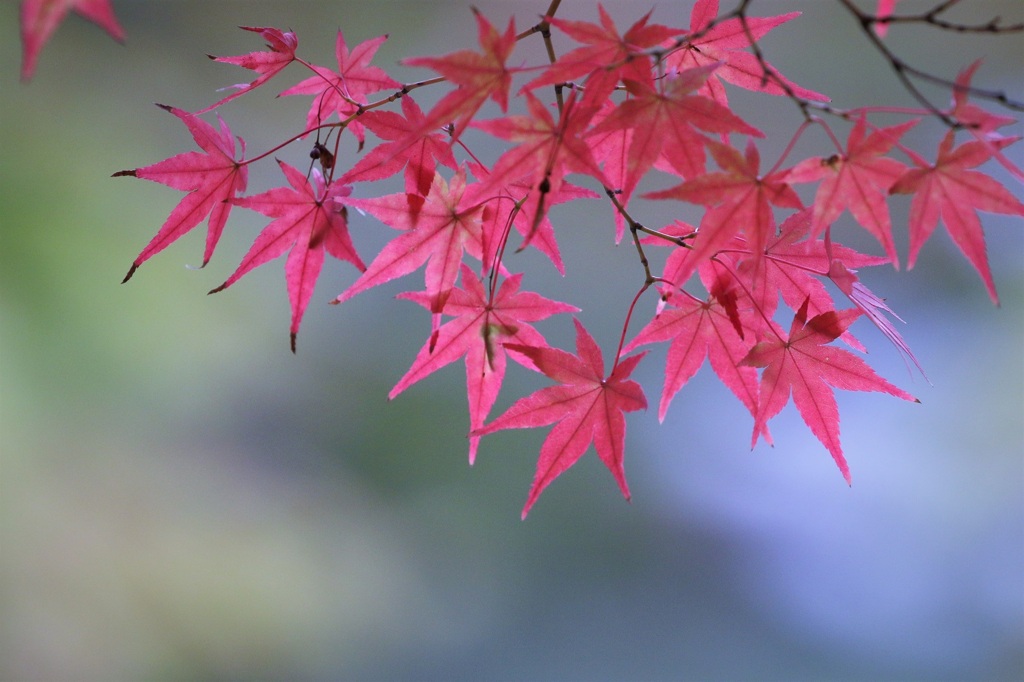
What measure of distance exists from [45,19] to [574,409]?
1.55 ft

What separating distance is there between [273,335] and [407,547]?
0.78 metres

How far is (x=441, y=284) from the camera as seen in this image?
0.62m

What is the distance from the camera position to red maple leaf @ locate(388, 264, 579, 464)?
2.20ft

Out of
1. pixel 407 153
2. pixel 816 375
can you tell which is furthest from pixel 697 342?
pixel 407 153

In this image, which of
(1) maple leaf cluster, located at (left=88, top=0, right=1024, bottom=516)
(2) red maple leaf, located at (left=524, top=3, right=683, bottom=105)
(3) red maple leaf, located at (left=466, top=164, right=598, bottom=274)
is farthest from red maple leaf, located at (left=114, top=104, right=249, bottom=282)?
(2) red maple leaf, located at (left=524, top=3, right=683, bottom=105)

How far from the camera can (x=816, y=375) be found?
68 centimetres

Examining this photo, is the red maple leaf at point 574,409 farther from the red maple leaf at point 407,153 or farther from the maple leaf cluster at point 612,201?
the red maple leaf at point 407,153

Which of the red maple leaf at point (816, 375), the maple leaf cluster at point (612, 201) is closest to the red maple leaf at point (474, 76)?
the maple leaf cluster at point (612, 201)

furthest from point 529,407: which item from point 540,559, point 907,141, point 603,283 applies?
point 907,141

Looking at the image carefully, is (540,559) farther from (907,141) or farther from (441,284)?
(907,141)

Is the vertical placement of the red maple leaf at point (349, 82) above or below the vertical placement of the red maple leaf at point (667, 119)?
above

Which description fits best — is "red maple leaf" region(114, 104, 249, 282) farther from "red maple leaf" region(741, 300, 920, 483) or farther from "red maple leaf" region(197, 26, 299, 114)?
"red maple leaf" region(741, 300, 920, 483)

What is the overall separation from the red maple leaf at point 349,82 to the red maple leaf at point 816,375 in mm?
442

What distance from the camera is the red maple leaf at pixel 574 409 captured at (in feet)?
2.08
